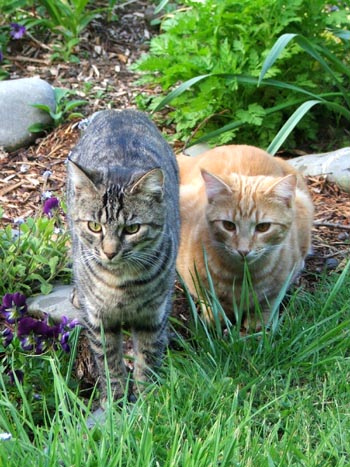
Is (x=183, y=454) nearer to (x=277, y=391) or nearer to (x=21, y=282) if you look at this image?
(x=277, y=391)

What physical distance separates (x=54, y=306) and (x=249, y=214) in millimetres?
1210

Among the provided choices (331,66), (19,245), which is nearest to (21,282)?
(19,245)

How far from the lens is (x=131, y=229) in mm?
3604

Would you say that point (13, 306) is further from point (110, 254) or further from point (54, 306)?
point (110, 254)

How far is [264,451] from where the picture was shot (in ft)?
10.4

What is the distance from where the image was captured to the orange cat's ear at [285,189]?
427 centimetres

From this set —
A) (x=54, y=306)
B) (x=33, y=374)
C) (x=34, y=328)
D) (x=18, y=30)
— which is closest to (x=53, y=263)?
(x=54, y=306)

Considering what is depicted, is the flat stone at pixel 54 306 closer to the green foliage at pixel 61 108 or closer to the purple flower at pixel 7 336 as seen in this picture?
the purple flower at pixel 7 336

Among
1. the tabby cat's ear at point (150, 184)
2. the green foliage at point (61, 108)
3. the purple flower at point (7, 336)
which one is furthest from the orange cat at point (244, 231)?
the green foliage at point (61, 108)

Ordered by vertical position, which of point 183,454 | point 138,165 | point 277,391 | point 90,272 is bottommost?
point 277,391

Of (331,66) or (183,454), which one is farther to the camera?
(331,66)

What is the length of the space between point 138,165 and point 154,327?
0.84 meters

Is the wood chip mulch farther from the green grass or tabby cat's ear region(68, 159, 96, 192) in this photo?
tabby cat's ear region(68, 159, 96, 192)

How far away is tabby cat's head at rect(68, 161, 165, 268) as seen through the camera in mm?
3561
